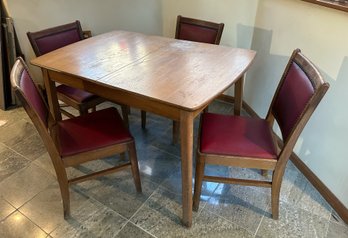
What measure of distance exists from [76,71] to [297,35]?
4.80ft

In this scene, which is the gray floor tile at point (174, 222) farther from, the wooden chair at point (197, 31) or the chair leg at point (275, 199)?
the wooden chair at point (197, 31)

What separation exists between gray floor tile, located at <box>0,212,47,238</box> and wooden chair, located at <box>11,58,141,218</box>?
0.58 ft

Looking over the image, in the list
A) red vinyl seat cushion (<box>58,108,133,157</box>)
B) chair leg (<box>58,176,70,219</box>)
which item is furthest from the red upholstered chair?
chair leg (<box>58,176,70,219</box>)

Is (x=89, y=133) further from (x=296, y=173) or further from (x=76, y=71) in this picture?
(x=296, y=173)

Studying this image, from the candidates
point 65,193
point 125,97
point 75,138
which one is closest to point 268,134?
point 125,97

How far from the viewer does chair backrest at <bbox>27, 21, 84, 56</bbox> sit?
1.94 m

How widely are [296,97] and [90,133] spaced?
3.71 ft

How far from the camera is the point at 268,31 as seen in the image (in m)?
2.15

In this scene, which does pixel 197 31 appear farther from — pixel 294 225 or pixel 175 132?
pixel 294 225

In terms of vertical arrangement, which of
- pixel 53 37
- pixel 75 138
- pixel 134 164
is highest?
pixel 53 37

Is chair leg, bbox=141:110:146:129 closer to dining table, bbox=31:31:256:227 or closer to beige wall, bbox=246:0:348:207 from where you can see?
dining table, bbox=31:31:256:227

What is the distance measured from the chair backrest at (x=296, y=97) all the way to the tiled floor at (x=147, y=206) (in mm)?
531

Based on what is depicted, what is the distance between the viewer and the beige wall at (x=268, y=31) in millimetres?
1601

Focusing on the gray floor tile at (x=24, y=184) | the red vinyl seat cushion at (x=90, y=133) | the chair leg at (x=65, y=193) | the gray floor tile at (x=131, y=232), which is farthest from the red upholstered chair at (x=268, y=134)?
the gray floor tile at (x=24, y=184)
